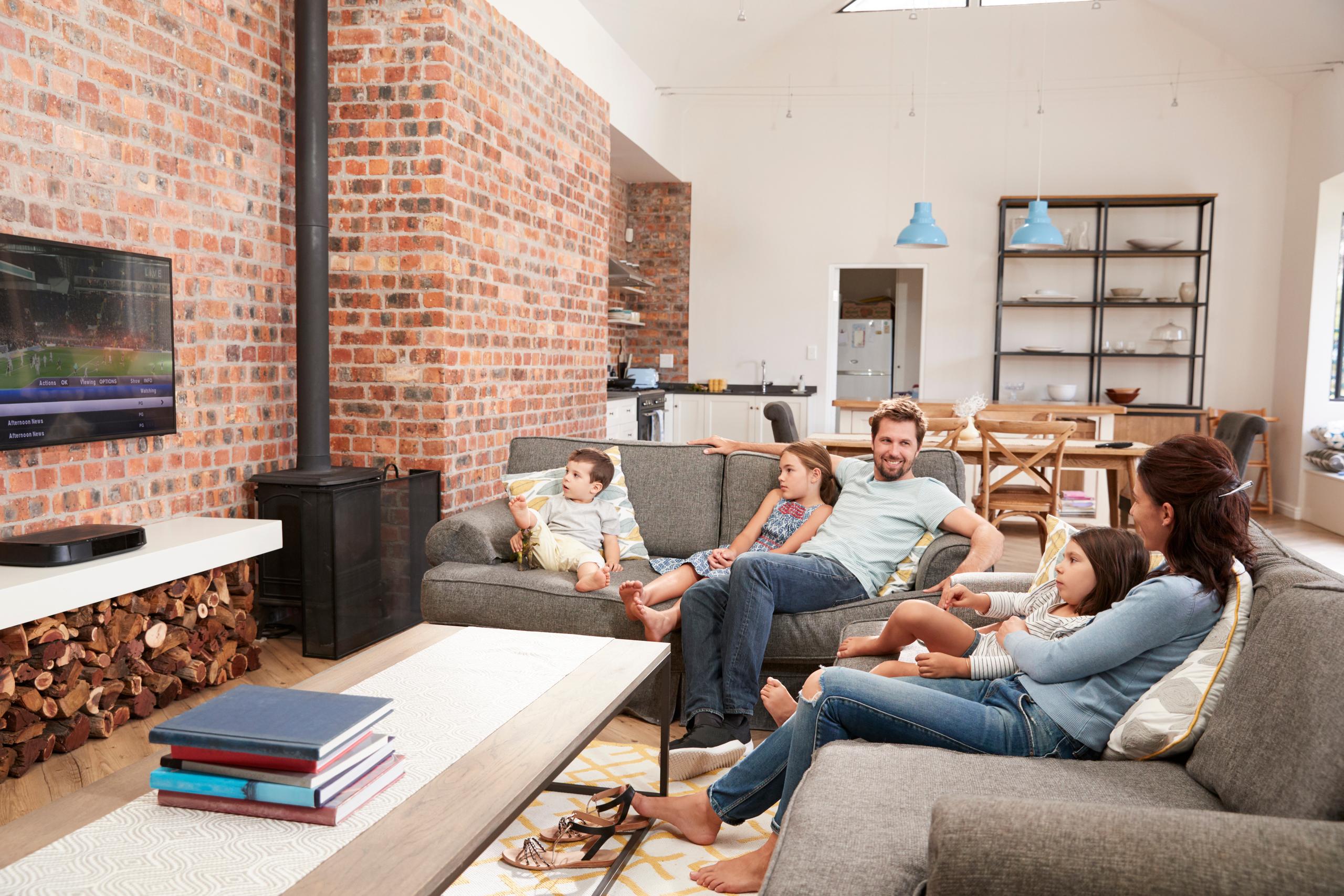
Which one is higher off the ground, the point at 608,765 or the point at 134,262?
the point at 134,262

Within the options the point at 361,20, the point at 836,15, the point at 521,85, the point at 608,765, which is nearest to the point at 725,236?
the point at 836,15

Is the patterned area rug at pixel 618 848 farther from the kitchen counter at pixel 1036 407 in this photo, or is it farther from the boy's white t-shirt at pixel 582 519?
the kitchen counter at pixel 1036 407

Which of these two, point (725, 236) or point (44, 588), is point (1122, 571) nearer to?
point (44, 588)

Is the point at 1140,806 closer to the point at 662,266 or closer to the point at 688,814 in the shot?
the point at 688,814

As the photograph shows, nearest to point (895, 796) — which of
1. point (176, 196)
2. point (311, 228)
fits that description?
point (176, 196)

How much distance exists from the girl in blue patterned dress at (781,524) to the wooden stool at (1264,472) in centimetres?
555

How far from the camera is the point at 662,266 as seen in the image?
29.7 ft

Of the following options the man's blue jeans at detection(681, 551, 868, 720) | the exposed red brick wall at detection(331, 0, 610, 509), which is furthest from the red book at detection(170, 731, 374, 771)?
the exposed red brick wall at detection(331, 0, 610, 509)

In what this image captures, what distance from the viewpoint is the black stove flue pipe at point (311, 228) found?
3791 millimetres

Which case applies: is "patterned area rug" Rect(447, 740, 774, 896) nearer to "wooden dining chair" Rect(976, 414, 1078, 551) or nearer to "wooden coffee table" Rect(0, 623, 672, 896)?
"wooden coffee table" Rect(0, 623, 672, 896)

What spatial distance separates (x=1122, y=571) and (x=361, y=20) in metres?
3.67

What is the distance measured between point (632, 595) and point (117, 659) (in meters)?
1.61

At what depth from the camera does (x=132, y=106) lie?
3135 mm

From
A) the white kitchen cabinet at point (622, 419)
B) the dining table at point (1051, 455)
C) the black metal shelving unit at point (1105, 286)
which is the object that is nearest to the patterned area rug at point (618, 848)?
the dining table at point (1051, 455)
